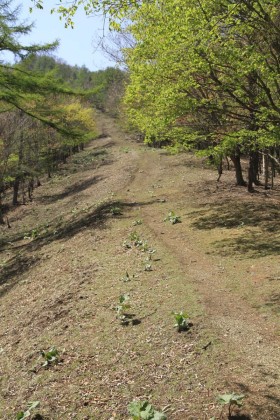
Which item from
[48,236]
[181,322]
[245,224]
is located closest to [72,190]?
[48,236]

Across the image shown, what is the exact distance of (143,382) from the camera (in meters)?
6.27

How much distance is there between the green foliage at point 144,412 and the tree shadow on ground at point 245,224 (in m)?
6.65

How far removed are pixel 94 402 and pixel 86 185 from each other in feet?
93.5

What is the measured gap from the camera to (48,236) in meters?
19.8

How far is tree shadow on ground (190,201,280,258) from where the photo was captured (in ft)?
38.1

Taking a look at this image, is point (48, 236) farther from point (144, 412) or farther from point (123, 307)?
point (144, 412)

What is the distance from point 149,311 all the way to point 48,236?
40.2 ft

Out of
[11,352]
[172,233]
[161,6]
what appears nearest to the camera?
[11,352]

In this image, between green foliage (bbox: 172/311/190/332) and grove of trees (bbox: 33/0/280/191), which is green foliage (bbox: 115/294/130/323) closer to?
green foliage (bbox: 172/311/190/332)

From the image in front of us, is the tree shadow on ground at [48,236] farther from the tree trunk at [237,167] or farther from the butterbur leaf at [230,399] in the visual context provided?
the butterbur leaf at [230,399]

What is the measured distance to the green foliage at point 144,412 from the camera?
4.90 meters

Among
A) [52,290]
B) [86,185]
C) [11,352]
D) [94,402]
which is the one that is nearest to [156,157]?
[86,185]

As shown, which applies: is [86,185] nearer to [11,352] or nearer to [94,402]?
[11,352]

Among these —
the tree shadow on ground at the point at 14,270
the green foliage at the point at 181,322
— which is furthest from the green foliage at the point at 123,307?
the tree shadow on ground at the point at 14,270
